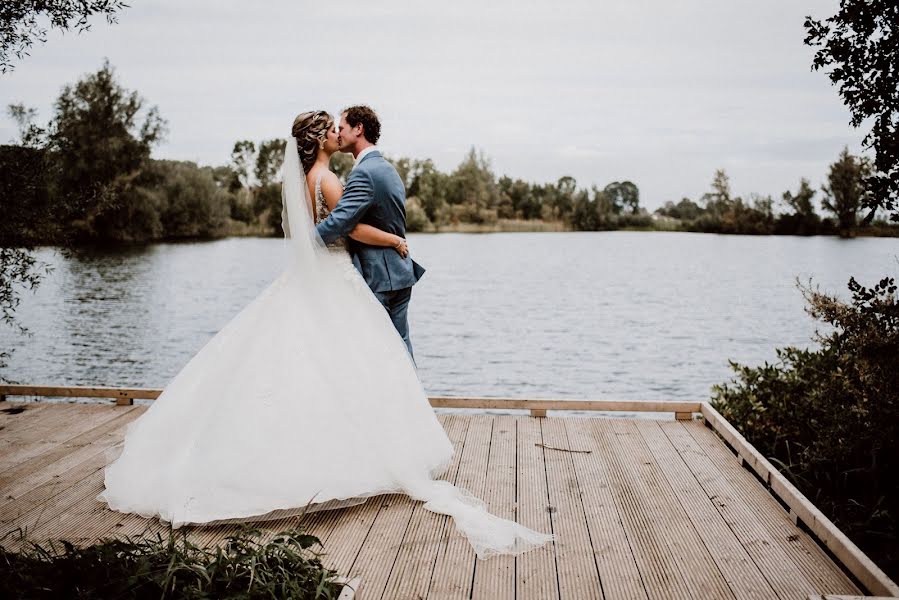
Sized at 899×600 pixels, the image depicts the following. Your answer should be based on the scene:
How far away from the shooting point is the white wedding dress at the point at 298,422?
3506 mm

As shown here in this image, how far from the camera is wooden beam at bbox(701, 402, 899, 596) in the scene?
110 inches

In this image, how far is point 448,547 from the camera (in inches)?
127

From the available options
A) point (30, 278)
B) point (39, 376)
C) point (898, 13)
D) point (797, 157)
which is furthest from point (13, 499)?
point (797, 157)

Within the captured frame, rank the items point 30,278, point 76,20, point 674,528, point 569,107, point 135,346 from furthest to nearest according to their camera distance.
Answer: point 569,107 < point 135,346 < point 30,278 < point 76,20 < point 674,528

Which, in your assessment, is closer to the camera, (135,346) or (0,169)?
(0,169)

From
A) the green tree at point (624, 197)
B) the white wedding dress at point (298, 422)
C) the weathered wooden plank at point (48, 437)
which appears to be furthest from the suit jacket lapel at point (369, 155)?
the green tree at point (624, 197)

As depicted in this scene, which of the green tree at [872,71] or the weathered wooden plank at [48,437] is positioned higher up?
the green tree at [872,71]

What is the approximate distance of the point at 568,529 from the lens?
3.45 meters

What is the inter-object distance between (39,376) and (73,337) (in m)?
3.42

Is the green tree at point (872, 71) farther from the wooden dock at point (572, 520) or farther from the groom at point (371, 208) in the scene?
the groom at point (371, 208)

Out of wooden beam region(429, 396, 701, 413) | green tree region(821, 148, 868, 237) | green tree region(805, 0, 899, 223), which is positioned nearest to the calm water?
green tree region(821, 148, 868, 237)

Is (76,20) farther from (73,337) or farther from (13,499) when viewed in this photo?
(73,337)

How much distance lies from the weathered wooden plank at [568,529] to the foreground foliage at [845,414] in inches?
63.9

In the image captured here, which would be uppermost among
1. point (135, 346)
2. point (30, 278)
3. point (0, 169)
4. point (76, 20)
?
point (76, 20)
